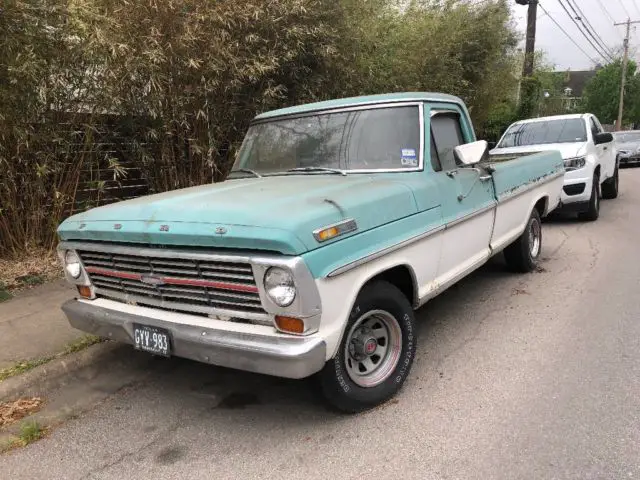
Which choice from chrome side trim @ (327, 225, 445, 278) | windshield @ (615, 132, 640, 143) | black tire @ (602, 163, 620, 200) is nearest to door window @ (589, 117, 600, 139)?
black tire @ (602, 163, 620, 200)

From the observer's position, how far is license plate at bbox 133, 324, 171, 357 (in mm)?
3064

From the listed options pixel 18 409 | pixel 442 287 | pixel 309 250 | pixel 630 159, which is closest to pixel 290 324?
pixel 309 250

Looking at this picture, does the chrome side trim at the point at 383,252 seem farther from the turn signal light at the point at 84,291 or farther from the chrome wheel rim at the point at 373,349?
the turn signal light at the point at 84,291

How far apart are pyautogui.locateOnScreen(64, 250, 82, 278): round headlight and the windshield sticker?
2325 mm

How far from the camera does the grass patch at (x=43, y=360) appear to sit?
375cm

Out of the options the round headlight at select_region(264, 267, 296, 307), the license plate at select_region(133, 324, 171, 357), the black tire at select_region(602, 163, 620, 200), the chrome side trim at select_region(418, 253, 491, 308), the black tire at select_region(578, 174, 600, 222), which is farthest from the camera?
the black tire at select_region(602, 163, 620, 200)

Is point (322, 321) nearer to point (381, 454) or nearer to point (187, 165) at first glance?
point (381, 454)

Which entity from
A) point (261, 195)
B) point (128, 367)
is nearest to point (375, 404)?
point (261, 195)

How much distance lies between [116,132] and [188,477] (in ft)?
14.9

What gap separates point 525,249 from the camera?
19.5ft

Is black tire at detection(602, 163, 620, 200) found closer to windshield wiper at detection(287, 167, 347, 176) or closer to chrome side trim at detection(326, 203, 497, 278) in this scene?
chrome side trim at detection(326, 203, 497, 278)

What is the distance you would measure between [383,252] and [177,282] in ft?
3.89

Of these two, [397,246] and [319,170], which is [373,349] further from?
[319,170]

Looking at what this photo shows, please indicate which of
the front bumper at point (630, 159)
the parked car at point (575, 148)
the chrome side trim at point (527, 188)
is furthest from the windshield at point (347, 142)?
the front bumper at point (630, 159)
